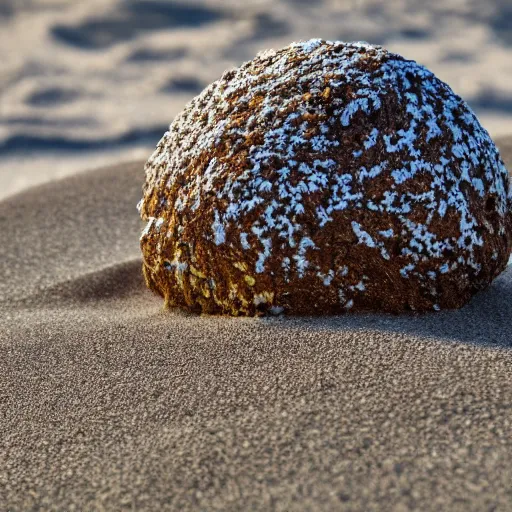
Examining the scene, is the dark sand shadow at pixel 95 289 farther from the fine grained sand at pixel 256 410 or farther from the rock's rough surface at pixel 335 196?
the rock's rough surface at pixel 335 196

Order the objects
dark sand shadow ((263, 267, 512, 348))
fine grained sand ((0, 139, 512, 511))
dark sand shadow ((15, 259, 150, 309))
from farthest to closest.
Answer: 1. dark sand shadow ((15, 259, 150, 309))
2. dark sand shadow ((263, 267, 512, 348))
3. fine grained sand ((0, 139, 512, 511))

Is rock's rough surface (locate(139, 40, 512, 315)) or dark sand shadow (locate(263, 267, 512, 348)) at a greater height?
rock's rough surface (locate(139, 40, 512, 315))

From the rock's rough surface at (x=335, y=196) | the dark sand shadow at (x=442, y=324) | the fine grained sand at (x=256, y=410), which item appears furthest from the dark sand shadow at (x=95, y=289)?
the dark sand shadow at (x=442, y=324)

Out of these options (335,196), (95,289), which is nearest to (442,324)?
(335,196)

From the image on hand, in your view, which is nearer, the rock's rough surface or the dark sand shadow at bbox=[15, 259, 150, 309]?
the rock's rough surface

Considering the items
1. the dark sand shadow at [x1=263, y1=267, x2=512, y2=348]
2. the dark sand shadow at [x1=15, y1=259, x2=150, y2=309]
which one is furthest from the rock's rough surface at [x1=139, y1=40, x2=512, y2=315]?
the dark sand shadow at [x1=15, y1=259, x2=150, y2=309]

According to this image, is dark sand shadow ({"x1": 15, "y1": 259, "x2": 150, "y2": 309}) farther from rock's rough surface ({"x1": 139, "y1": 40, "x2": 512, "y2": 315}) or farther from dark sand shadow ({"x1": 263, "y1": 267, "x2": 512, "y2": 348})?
dark sand shadow ({"x1": 263, "y1": 267, "x2": 512, "y2": 348})
